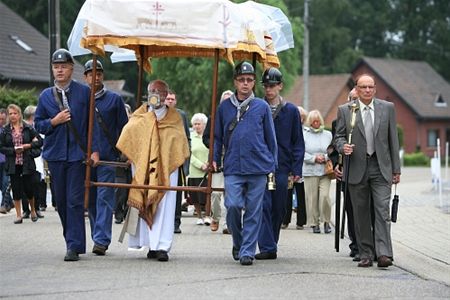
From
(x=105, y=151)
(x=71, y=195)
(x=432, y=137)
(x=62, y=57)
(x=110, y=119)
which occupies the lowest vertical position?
(x=432, y=137)

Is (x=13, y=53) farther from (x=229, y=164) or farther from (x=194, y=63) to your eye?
(x=229, y=164)

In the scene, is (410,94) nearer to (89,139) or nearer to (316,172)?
(316,172)

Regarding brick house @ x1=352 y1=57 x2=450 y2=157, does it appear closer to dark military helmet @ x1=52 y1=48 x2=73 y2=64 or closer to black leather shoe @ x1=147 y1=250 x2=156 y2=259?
black leather shoe @ x1=147 y1=250 x2=156 y2=259

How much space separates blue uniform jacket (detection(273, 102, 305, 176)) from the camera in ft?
39.7

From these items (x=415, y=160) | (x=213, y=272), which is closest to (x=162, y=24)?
(x=213, y=272)

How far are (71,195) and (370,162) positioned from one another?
3.19 metres

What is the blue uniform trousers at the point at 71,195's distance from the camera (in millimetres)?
11539

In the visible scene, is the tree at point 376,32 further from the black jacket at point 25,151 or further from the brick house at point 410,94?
the black jacket at point 25,151

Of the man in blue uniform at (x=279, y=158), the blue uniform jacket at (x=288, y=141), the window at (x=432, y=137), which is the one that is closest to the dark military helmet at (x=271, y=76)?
the man in blue uniform at (x=279, y=158)

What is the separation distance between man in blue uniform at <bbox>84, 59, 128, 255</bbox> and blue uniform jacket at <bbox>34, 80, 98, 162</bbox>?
0.90ft

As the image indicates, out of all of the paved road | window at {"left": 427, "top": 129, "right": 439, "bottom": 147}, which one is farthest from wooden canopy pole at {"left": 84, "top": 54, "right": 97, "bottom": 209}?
window at {"left": 427, "top": 129, "right": 439, "bottom": 147}

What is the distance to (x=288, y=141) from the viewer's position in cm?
1219

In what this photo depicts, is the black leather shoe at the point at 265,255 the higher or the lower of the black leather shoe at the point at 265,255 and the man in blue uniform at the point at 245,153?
the lower

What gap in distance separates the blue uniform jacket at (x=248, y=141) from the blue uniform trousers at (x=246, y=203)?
0.12 meters
